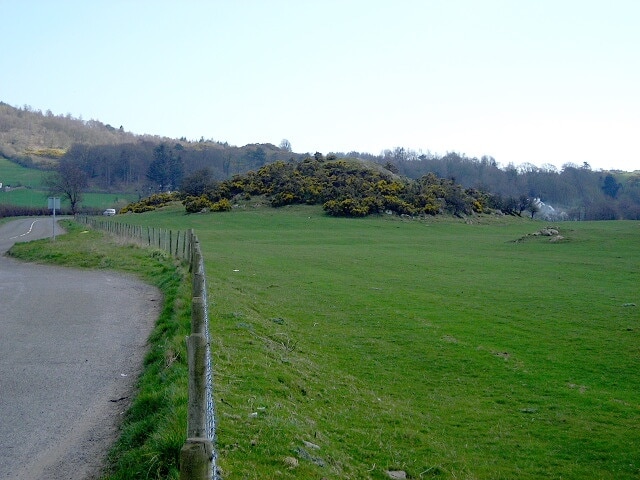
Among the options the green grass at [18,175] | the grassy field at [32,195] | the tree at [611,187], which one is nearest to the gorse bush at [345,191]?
the grassy field at [32,195]

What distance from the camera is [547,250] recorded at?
4216cm

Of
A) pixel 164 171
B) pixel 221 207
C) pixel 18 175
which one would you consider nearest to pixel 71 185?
pixel 221 207

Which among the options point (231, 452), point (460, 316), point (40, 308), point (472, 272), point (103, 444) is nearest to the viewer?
point (231, 452)

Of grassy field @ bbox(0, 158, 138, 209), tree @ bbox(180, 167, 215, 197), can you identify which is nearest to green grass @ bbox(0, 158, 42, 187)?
grassy field @ bbox(0, 158, 138, 209)

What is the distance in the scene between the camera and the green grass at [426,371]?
8852 mm

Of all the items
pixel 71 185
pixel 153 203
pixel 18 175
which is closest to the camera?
pixel 153 203

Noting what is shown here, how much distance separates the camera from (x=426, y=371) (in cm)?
1388

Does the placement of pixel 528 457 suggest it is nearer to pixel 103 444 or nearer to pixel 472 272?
pixel 103 444

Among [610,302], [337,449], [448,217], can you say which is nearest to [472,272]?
[610,302]

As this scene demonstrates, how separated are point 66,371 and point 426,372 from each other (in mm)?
7359

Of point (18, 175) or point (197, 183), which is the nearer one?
point (197, 183)

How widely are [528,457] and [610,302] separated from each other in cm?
1355

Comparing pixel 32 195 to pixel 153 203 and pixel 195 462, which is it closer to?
pixel 153 203

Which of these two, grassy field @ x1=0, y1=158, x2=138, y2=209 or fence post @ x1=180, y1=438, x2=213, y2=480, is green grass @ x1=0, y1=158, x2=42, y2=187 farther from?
fence post @ x1=180, y1=438, x2=213, y2=480
